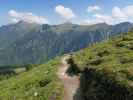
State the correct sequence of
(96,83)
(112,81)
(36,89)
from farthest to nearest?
(36,89), (96,83), (112,81)

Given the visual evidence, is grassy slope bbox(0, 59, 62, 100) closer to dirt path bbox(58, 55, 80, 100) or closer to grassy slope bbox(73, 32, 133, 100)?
dirt path bbox(58, 55, 80, 100)

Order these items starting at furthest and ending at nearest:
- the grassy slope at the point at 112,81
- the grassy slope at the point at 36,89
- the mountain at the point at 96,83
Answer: the grassy slope at the point at 36,89 < the mountain at the point at 96,83 < the grassy slope at the point at 112,81

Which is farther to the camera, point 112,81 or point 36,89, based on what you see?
point 36,89

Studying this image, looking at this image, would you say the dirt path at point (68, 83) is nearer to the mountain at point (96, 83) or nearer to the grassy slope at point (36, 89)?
the mountain at point (96, 83)

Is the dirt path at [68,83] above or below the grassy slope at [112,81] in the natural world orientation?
below

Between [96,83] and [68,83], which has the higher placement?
[96,83]

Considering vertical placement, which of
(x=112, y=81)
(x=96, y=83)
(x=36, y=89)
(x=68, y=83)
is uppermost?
(x=112, y=81)

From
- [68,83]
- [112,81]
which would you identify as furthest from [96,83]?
[68,83]

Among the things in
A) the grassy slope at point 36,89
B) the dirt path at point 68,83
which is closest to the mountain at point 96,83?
the grassy slope at point 36,89

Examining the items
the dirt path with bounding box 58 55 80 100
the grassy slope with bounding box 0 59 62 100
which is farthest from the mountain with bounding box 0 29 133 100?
the dirt path with bounding box 58 55 80 100

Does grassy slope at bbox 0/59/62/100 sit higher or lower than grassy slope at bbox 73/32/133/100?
lower

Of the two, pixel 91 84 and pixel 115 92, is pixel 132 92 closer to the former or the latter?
pixel 115 92

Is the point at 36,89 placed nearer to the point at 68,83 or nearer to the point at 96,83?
the point at 68,83

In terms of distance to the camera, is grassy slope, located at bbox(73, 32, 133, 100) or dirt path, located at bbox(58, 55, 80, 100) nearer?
grassy slope, located at bbox(73, 32, 133, 100)
